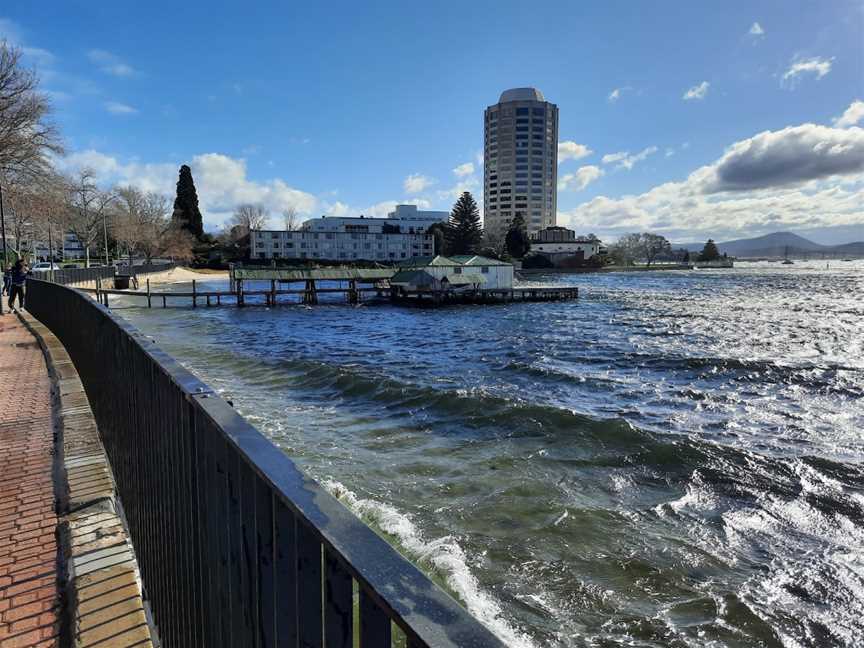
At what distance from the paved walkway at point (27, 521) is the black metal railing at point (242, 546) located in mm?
570

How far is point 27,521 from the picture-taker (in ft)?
14.6

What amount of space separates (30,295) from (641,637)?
23.1 meters

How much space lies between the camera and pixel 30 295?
2067cm

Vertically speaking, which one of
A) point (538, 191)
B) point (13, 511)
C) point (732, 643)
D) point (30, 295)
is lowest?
point (732, 643)

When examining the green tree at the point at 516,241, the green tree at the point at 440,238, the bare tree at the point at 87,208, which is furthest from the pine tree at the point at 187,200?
the green tree at the point at 516,241

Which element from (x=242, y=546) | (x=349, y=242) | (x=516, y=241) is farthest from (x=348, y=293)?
(x=516, y=241)

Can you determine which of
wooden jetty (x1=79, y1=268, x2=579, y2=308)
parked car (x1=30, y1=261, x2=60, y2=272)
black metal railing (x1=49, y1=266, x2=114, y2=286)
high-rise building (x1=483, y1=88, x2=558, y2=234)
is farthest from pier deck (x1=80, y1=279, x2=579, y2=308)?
high-rise building (x1=483, y1=88, x2=558, y2=234)

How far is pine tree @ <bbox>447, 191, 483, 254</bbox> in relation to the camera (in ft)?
401

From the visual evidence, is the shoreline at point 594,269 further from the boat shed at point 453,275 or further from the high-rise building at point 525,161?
the boat shed at point 453,275

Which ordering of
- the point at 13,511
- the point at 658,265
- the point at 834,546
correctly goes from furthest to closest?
the point at 658,265 < the point at 834,546 < the point at 13,511

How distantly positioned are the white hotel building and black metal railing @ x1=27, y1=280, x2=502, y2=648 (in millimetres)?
122596

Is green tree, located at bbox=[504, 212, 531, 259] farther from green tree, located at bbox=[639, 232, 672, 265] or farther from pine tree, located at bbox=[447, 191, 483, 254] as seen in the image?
green tree, located at bbox=[639, 232, 672, 265]

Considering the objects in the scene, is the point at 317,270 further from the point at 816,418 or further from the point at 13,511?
the point at 13,511

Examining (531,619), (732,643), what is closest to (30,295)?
(531,619)
